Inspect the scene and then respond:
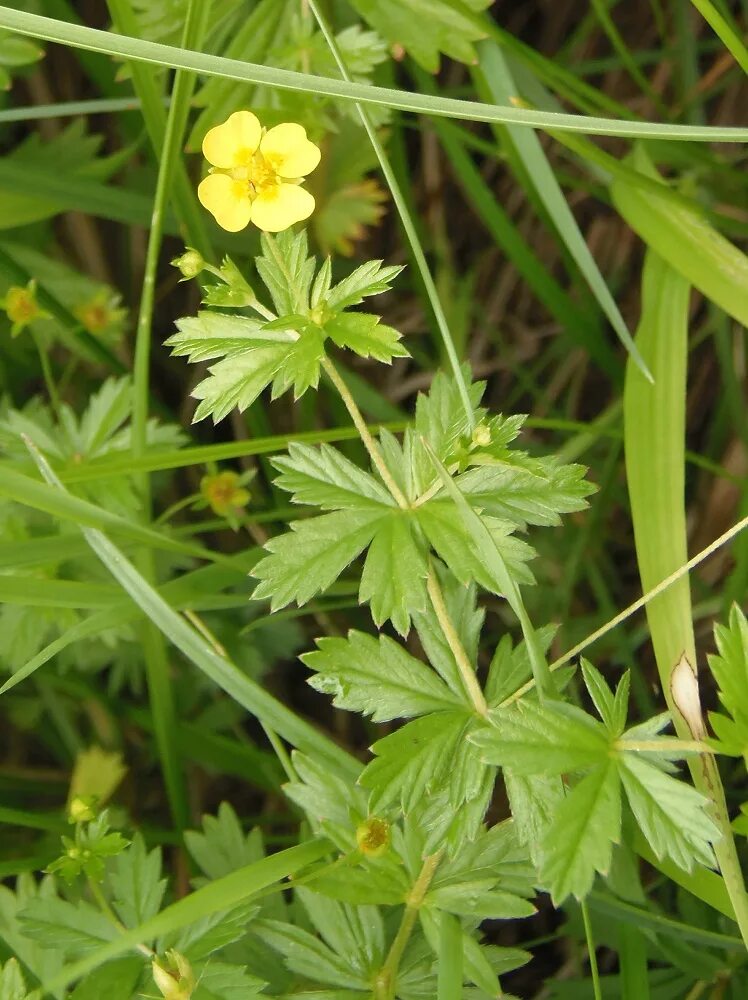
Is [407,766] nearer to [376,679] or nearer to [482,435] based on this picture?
[376,679]

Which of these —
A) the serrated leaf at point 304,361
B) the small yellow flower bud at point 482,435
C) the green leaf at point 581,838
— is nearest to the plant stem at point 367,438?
the serrated leaf at point 304,361

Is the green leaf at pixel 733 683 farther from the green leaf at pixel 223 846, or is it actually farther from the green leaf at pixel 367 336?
the green leaf at pixel 223 846

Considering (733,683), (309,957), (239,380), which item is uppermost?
(239,380)

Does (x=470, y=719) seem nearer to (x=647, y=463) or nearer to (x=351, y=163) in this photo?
(x=647, y=463)

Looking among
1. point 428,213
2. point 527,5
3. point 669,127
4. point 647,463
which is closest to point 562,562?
point 647,463

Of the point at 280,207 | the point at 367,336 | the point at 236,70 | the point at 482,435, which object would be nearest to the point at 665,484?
the point at 482,435

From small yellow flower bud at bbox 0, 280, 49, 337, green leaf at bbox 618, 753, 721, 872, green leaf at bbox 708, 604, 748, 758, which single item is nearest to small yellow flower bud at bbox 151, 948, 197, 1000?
green leaf at bbox 618, 753, 721, 872
